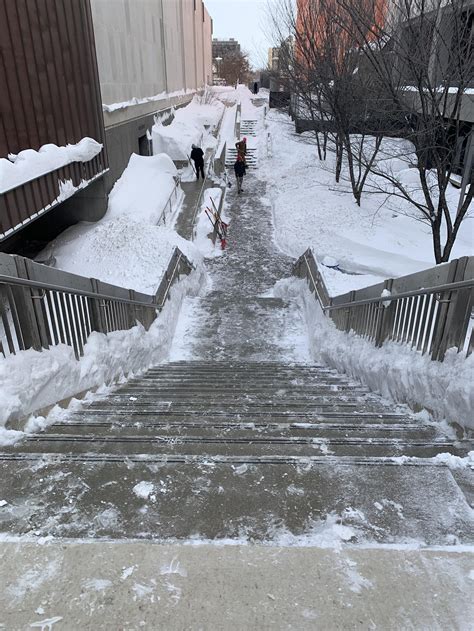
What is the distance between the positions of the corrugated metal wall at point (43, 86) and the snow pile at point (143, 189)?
8.02 ft

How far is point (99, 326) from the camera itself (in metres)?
5.11

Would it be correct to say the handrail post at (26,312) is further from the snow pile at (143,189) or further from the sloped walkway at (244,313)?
the snow pile at (143,189)

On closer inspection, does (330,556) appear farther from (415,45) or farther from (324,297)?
(415,45)

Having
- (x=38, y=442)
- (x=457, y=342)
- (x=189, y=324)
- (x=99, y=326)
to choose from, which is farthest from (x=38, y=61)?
(x=457, y=342)

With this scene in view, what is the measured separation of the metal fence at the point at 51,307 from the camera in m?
3.35

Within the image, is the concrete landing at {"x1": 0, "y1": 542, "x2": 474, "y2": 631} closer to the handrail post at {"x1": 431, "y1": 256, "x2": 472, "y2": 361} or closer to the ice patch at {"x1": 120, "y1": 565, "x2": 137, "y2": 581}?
the ice patch at {"x1": 120, "y1": 565, "x2": 137, "y2": 581}

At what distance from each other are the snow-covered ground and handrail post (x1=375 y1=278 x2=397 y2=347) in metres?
5.73

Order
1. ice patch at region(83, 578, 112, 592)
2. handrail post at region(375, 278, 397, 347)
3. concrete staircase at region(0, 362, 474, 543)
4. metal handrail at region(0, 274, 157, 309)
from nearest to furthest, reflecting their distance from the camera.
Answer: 1. ice patch at region(83, 578, 112, 592)
2. concrete staircase at region(0, 362, 474, 543)
3. metal handrail at region(0, 274, 157, 309)
4. handrail post at region(375, 278, 397, 347)

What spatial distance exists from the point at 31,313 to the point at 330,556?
278 cm

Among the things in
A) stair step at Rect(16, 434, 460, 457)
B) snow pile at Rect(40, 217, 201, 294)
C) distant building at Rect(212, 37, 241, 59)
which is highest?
distant building at Rect(212, 37, 241, 59)

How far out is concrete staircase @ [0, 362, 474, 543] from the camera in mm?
2184

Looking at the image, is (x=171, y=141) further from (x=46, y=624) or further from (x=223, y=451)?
(x=46, y=624)

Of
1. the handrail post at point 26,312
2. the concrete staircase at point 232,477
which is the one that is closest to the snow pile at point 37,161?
the handrail post at point 26,312

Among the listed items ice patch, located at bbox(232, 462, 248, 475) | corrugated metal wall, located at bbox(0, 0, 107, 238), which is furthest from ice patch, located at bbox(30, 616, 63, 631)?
corrugated metal wall, located at bbox(0, 0, 107, 238)
